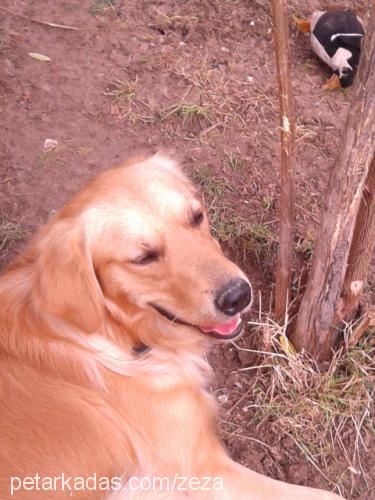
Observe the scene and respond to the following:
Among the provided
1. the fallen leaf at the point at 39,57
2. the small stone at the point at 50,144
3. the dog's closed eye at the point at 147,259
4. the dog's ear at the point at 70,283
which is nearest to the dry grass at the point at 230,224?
the small stone at the point at 50,144

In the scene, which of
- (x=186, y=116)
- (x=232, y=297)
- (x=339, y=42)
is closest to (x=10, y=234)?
(x=186, y=116)

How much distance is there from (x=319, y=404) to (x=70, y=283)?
4.19 feet

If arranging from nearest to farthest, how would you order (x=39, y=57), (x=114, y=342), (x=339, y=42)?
(x=114, y=342)
(x=339, y=42)
(x=39, y=57)

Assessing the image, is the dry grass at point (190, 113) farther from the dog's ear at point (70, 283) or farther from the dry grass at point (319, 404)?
the dog's ear at point (70, 283)

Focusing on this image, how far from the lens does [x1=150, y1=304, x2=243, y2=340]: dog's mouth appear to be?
210 centimetres

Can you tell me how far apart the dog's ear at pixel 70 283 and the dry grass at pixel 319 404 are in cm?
99

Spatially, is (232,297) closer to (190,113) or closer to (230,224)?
(230,224)

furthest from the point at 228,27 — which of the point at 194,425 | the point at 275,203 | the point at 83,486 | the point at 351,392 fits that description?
the point at 83,486

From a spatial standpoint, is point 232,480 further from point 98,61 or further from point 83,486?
point 98,61

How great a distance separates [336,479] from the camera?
2459 millimetres

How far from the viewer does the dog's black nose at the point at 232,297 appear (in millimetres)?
1986

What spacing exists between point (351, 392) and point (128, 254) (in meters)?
1.25

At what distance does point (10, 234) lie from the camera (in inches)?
130

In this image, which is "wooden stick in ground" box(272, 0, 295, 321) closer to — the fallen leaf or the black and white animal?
the black and white animal
